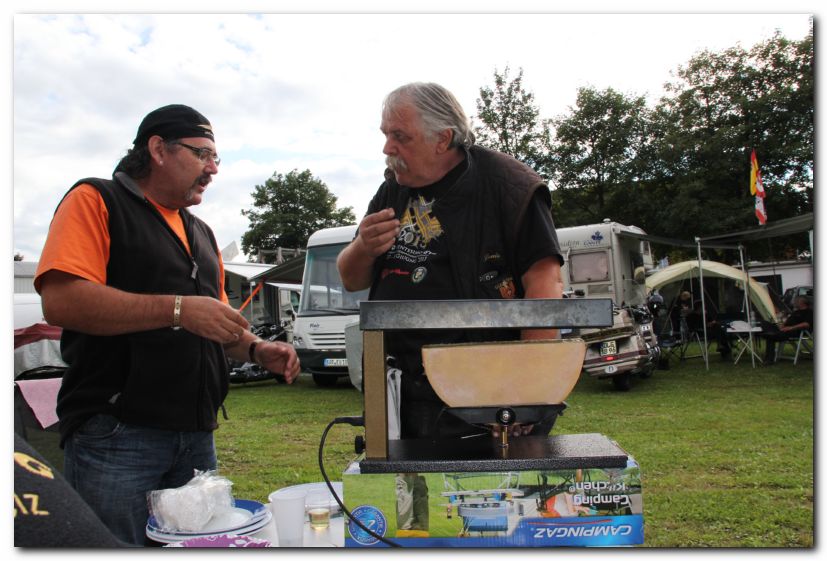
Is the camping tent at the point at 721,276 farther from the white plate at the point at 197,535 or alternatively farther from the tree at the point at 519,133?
the white plate at the point at 197,535

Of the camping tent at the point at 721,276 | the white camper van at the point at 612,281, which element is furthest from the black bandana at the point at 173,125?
the camping tent at the point at 721,276

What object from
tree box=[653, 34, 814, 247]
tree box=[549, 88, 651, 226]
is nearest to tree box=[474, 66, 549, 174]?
tree box=[549, 88, 651, 226]

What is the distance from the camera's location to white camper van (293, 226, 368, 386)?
29.1ft

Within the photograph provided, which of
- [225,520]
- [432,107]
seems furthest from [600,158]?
[225,520]

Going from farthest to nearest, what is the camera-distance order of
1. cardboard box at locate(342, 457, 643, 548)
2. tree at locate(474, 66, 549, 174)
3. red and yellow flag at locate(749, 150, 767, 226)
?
1. red and yellow flag at locate(749, 150, 767, 226)
2. tree at locate(474, 66, 549, 174)
3. cardboard box at locate(342, 457, 643, 548)

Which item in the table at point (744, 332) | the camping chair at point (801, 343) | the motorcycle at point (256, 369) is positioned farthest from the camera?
the motorcycle at point (256, 369)

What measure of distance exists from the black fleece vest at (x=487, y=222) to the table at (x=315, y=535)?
47cm

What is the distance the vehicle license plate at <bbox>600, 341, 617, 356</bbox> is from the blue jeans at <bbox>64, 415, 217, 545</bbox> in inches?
278

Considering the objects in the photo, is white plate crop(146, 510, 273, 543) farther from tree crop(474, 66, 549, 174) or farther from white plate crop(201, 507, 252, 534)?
tree crop(474, 66, 549, 174)

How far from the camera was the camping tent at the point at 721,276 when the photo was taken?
11344mm

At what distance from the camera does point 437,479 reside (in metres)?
0.90

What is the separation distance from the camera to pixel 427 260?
4.38 feet

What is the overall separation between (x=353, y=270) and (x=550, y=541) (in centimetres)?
73

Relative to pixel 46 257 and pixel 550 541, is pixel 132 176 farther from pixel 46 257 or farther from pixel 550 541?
pixel 550 541
